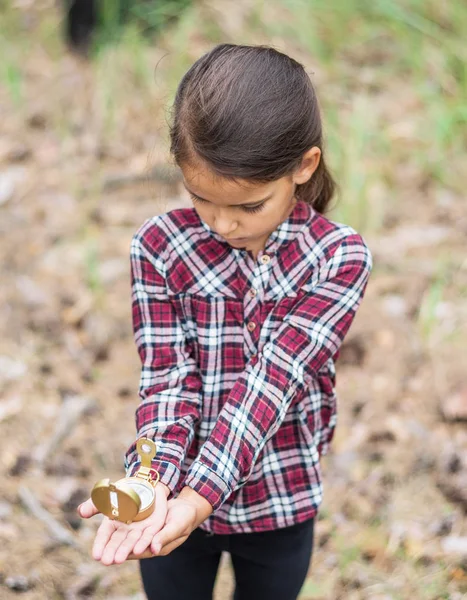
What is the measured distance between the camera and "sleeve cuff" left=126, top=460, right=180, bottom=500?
1.43 m

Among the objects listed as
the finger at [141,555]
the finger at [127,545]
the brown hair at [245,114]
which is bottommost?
the finger at [141,555]

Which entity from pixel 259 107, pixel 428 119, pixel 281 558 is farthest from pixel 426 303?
pixel 259 107

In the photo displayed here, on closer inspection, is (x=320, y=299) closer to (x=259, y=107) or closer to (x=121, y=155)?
(x=259, y=107)

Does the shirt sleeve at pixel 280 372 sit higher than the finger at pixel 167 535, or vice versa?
the shirt sleeve at pixel 280 372

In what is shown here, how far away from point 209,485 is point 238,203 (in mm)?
512

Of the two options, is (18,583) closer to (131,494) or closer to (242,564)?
(242,564)

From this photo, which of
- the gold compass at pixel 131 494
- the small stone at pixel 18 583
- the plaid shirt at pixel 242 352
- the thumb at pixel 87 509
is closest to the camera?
the gold compass at pixel 131 494

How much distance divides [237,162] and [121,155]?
294 cm

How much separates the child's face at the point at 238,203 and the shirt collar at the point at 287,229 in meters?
0.03

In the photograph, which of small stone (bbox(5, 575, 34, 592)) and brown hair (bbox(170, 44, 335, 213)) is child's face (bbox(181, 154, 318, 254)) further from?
small stone (bbox(5, 575, 34, 592))

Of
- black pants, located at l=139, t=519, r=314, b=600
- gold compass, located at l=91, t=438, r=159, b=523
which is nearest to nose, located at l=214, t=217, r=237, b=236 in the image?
Answer: gold compass, located at l=91, t=438, r=159, b=523

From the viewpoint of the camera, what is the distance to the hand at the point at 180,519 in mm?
1320

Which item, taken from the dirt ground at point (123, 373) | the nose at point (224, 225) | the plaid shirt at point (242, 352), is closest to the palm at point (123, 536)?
the plaid shirt at point (242, 352)

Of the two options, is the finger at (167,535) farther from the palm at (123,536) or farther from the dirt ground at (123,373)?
the dirt ground at (123,373)
